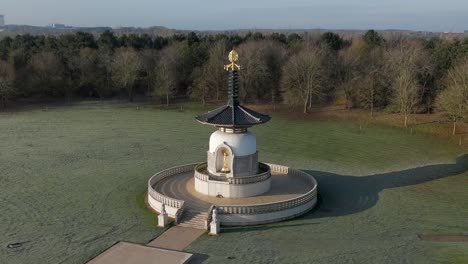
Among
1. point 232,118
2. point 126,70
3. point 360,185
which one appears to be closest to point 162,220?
point 232,118

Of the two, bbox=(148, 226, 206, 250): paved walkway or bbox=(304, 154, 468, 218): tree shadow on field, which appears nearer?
bbox=(148, 226, 206, 250): paved walkway

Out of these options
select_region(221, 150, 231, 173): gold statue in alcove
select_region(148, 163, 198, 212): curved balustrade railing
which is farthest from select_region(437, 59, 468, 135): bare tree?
select_region(221, 150, 231, 173): gold statue in alcove

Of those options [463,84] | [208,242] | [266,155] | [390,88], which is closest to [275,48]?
[390,88]

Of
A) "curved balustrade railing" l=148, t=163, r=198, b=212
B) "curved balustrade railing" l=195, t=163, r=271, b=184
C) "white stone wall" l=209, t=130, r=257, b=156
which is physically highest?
"white stone wall" l=209, t=130, r=257, b=156

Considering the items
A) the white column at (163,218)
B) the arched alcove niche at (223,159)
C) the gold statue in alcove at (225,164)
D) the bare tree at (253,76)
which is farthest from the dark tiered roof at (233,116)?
the bare tree at (253,76)

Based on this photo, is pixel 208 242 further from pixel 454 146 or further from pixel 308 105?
pixel 308 105

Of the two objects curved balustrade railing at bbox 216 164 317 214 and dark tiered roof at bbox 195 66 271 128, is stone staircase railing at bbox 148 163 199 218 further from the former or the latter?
dark tiered roof at bbox 195 66 271 128

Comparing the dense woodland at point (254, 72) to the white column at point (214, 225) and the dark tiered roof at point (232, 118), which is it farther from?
the white column at point (214, 225)
